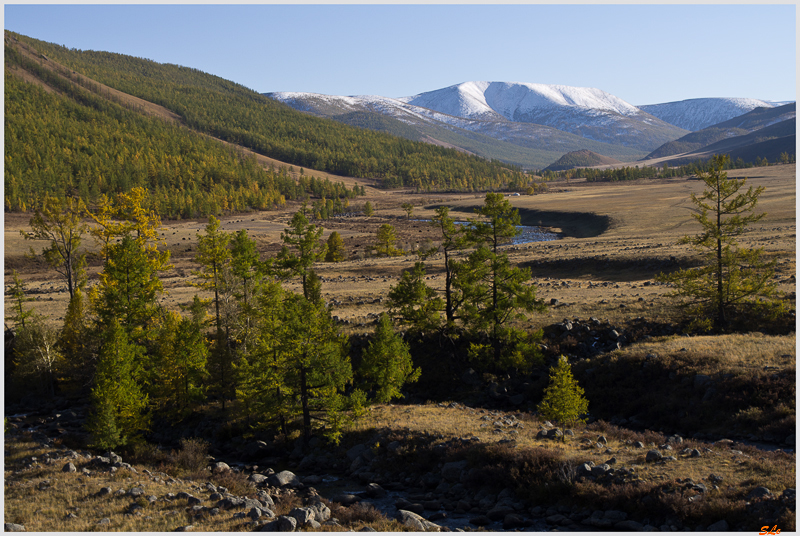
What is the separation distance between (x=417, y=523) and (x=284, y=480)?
8.73m

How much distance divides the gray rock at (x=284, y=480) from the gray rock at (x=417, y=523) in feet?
23.8

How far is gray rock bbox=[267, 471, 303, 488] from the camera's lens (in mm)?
23266

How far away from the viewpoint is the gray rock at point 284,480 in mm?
23266

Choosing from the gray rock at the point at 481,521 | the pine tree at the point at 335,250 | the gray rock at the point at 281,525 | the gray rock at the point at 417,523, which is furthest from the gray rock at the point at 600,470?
the pine tree at the point at 335,250

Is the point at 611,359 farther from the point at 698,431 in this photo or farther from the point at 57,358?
the point at 57,358

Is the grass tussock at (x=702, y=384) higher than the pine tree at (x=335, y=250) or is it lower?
lower

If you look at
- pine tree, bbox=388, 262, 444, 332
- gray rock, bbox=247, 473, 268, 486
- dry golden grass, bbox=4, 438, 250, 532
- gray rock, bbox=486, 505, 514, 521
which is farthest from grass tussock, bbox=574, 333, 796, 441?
dry golden grass, bbox=4, 438, 250, 532

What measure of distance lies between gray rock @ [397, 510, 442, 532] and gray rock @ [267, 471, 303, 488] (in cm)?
727

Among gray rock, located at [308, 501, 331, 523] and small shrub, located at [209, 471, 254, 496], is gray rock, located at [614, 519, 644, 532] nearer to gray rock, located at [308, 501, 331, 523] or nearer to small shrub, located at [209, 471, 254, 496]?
gray rock, located at [308, 501, 331, 523]

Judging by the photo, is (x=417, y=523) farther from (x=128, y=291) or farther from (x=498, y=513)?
(x=128, y=291)

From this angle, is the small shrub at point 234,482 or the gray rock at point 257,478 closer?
the small shrub at point 234,482

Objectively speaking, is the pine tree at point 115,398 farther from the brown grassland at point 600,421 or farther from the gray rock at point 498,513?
the gray rock at point 498,513

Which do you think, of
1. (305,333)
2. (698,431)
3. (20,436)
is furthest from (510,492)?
(20,436)

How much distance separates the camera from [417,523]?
1752 cm
